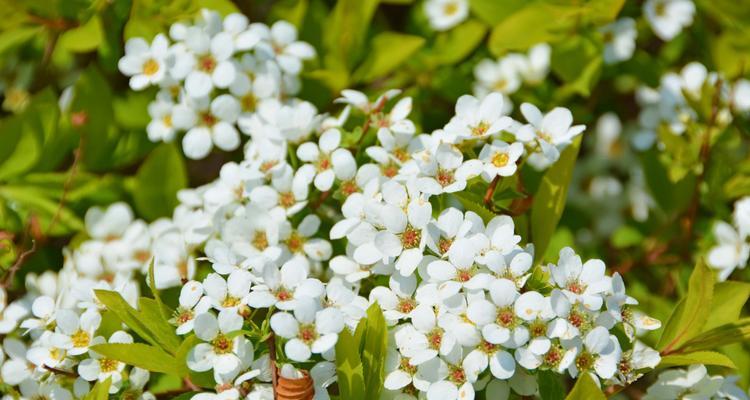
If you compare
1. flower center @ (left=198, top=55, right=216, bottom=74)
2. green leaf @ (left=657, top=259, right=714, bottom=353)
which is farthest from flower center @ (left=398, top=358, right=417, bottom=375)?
flower center @ (left=198, top=55, right=216, bottom=74)

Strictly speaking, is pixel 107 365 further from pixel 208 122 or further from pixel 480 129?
pixel 480 129

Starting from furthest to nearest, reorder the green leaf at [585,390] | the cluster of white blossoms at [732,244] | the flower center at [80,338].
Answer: the cluster of white blossoms at [732,244]
the flower center at [80,338]
the green leaf at [585,390]

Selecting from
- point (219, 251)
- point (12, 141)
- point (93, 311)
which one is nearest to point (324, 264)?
point (219, 251)

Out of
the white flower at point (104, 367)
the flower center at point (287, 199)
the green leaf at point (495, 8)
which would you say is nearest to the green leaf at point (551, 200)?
the flower center at point (287, 199)

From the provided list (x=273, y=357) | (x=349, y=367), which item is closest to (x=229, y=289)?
(x=273, y=357)

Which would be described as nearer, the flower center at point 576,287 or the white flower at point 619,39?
the flower center at point 576,287

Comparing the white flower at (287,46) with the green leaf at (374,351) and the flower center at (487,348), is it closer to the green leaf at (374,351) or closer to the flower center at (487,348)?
the green leaf at (374,351)
